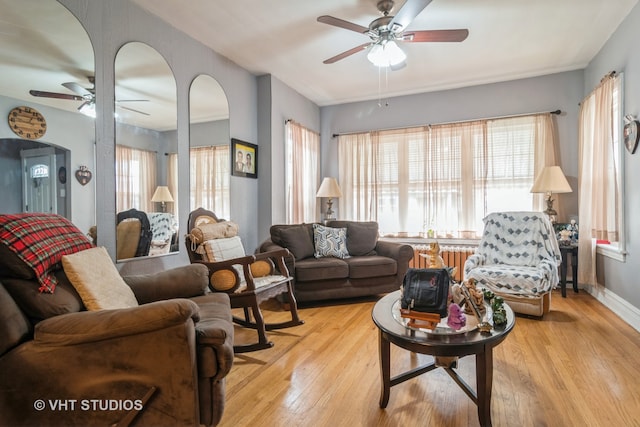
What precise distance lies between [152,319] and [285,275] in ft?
5.53

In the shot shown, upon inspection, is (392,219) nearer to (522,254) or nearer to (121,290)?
(522,254)

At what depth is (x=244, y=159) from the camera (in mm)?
3811

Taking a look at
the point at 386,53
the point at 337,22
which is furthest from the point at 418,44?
the point at 337,22

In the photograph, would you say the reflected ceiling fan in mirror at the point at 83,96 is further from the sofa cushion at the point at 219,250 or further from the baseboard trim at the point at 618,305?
the baseboard trim at the point at 618,305

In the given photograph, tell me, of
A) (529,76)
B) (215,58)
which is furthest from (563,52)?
(215,58)

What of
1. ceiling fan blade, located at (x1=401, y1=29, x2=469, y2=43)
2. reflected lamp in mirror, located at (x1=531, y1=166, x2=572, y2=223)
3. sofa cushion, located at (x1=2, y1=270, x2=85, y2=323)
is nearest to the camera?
sofa cushion, located at (x1=2, y1=270, x2=85, y2=323)

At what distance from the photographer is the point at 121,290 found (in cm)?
172

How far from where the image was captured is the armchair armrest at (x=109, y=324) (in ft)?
3.95

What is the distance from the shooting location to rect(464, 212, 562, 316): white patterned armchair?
2.88 metres

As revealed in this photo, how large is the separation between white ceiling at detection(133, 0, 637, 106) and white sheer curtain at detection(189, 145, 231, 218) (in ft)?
3.55

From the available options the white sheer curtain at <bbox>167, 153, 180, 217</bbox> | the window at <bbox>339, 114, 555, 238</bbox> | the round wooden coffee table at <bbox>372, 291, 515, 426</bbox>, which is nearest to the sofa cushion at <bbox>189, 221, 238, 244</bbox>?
the white sheer curtain at <bbox>167, 153, 180, 217</bbox>

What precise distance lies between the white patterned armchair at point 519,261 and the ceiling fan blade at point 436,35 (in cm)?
193

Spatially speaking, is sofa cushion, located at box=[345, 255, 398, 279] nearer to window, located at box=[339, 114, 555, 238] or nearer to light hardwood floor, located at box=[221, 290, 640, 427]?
light hardwood floor, located at box=[221, 290, 640, 427]

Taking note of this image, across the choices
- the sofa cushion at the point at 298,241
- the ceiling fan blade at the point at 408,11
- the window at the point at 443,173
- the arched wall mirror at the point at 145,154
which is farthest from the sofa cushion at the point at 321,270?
the ceiling fan blade at the point at 408,11
